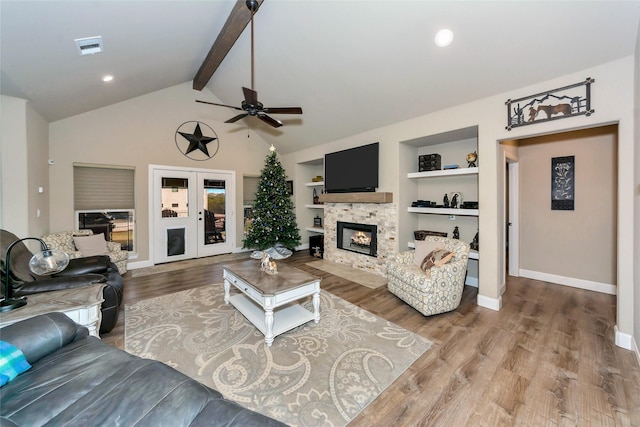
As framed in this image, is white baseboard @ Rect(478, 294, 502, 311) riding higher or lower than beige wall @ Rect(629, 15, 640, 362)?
lower

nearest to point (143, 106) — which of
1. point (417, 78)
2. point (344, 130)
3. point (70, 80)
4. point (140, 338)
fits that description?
point (70, 80)

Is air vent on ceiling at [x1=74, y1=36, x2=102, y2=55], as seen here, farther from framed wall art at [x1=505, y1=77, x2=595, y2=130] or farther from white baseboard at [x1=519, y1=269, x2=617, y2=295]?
white baseboard at [x1=519, y1=269, x2=617, y2=295]

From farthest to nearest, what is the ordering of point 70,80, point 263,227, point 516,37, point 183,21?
point 263,227 < point 70,80 < point 183,21 < point 516,37

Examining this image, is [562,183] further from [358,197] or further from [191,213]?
[191,213]

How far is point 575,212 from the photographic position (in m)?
3.94

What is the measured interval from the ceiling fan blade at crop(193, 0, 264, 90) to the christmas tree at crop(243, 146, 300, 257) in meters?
2.15

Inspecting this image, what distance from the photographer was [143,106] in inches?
202

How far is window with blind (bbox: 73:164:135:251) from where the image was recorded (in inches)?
184

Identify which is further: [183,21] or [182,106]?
[182,106]

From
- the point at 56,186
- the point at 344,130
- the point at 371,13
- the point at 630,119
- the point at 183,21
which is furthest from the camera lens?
the point at 344,130

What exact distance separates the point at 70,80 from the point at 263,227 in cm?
397

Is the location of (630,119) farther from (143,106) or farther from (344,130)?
(143,106)

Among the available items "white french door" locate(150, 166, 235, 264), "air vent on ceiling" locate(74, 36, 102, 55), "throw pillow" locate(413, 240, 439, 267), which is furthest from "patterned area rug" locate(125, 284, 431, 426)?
"air vent on ceiling" locate(74, 36, 102, 55)

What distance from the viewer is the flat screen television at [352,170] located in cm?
468
